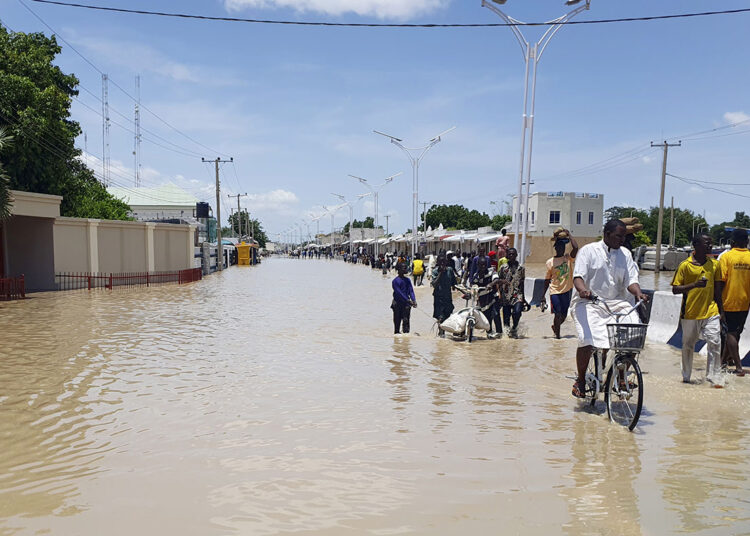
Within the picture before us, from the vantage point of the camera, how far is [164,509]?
14.3 ft

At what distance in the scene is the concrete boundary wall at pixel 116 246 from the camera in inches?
1133

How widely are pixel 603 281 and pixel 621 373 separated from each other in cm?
96

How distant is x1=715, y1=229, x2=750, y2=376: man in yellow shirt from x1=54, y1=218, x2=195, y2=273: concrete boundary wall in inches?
1050

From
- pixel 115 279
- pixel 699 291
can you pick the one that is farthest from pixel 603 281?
pixel 115 279

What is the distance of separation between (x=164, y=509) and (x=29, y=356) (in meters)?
7.64

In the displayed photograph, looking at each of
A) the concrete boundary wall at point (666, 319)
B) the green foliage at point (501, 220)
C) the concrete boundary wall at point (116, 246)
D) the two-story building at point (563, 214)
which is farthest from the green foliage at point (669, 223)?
the concrete boundary wall at point (666, 319)

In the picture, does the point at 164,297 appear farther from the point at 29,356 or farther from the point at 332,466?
the point at 332,466

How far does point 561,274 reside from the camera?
12.0 m

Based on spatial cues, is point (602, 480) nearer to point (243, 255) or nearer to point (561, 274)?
point (561, 274)

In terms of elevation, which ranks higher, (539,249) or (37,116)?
A: (37,116)

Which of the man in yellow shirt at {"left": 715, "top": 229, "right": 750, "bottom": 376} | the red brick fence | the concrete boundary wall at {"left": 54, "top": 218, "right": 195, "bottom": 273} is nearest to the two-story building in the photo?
the concrete boundary wall at {"left": 54, "top": 218, "right": 195, "bottom": 273}

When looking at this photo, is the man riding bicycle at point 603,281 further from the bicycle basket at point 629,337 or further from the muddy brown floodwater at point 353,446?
the muddy brown floodwater at point 353,446

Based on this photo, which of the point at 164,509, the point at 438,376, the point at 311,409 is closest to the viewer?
the point at 164,509

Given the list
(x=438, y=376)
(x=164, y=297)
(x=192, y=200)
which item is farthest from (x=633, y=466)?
(x=192, y=200)
